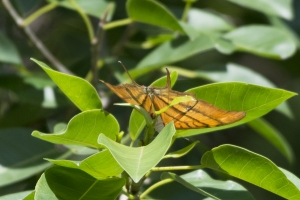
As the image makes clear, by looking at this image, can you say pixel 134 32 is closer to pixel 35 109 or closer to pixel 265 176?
pixel 35 109

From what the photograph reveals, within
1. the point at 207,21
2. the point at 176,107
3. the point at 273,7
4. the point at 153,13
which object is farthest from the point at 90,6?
the point at 176,107

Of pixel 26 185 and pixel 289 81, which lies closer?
pixel 26 185

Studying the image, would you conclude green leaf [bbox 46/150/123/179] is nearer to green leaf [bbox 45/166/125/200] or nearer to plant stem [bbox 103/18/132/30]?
green leaf [bbox 45/166/125/200]

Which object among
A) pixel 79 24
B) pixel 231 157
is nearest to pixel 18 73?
pixel 79 24

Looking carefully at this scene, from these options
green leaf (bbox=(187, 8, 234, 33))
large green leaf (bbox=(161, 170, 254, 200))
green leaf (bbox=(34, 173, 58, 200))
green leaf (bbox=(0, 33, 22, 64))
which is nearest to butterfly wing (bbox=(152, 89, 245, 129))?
large green leaf (bbox=(161, 170, 254, 200))

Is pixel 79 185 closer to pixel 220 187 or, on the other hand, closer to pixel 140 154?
pixel 140 154


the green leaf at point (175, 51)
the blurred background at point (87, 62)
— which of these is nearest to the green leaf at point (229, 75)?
the blurred background at point (87, 62)

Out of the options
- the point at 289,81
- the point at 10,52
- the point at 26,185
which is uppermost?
the point at 10,52
